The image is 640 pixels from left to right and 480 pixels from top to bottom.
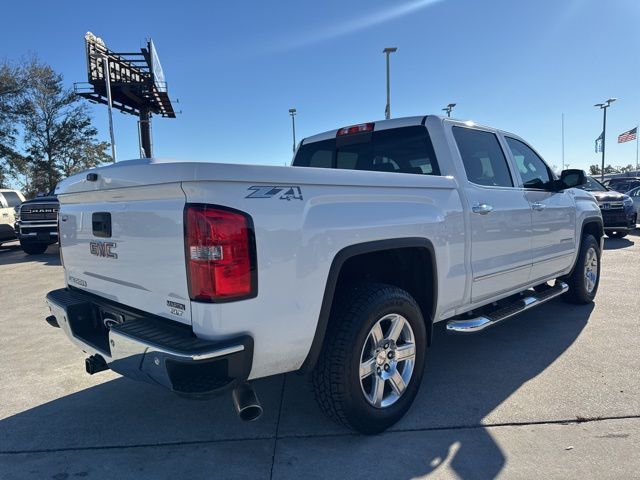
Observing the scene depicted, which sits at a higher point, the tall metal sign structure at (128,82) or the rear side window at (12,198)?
the tall metal sign structure at (128,82)

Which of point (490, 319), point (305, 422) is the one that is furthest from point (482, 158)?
point (305, 422)

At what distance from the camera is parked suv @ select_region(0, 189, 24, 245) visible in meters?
13.5

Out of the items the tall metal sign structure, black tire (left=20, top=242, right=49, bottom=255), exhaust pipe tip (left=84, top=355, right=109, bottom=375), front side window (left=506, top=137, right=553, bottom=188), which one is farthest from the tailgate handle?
the tall metal sign structure

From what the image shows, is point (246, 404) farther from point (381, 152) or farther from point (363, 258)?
point (381, 152)

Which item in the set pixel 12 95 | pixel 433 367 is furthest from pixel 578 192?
pixel 12 95

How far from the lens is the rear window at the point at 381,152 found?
3510mm

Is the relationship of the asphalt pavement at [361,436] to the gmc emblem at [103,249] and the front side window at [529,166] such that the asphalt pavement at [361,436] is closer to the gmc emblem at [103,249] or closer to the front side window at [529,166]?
the gmc emblem at [103,249]

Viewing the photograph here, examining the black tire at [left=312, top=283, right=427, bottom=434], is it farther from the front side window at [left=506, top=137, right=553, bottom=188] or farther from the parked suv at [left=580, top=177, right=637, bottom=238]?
the parked suv at [left=580, top=177, right=637, bottom=238]

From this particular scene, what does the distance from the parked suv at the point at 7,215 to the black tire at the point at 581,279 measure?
1474 centimetres

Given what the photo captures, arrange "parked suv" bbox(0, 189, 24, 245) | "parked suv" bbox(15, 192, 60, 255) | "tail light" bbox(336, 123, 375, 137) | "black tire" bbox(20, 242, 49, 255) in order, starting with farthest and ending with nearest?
"parked suv" bbox(0, 189, 24, 245), "black tire" bbox(20, 242, 49, 255), "parked suv" bbox(15, 192, 60, 255), "tail light" bbox(336, 123, 375, 137)

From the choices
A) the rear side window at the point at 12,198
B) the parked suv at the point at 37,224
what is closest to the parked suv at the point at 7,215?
the rear side window at the point at 12,198

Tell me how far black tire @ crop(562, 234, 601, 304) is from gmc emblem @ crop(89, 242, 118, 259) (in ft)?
16.2

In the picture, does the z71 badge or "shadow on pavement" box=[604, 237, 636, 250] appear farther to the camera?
"shadow on pavement" box=[604, 237, 636, 250]

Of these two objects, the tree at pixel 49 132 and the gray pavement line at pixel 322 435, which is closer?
the gray pavement line at pixel 322 435
